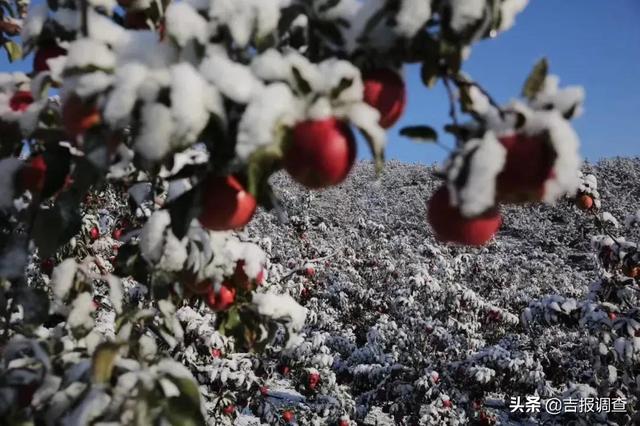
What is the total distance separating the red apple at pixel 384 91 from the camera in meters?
0.81

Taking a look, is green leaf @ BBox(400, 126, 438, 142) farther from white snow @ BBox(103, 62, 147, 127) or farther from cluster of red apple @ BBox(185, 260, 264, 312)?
cluster of red apple @ BBox(185, 260, 264, 312)

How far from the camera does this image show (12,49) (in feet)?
5.81

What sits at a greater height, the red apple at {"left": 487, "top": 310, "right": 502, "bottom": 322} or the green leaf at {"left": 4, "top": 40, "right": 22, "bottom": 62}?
the green leaf at {"left": 4, "top": 40, "right": 22, "bottom": 62}

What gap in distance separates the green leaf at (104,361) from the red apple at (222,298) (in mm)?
517

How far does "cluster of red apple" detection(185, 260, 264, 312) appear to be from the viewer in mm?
1368

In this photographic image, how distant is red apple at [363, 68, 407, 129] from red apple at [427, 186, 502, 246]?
0.16 meters

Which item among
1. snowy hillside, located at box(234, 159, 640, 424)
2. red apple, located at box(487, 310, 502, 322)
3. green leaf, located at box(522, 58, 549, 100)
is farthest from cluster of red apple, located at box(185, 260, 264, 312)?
red apple, located at box(487, 310, 502, 322)

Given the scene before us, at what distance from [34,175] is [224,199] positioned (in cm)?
41

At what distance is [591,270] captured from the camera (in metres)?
15.7

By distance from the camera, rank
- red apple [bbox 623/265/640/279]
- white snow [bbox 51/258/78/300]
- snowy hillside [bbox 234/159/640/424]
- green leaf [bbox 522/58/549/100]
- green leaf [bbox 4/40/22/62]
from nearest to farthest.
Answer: green leaf [bbox 522/58/549/100] → white snow [bbox 51/258/78/300] → green leaf [bbox 4/40/22/62] → red apple [bbox 623/265/640/279] → snowy hillside [bbox 234/159/640/424]

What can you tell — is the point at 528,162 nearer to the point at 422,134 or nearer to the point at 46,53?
the point at 422,134

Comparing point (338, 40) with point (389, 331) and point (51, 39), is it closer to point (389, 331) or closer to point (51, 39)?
point (51, 39)

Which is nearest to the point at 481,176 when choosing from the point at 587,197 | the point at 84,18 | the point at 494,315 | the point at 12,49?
the point at 84,18

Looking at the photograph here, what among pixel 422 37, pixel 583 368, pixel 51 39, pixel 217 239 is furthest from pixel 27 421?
pixel 583 368
